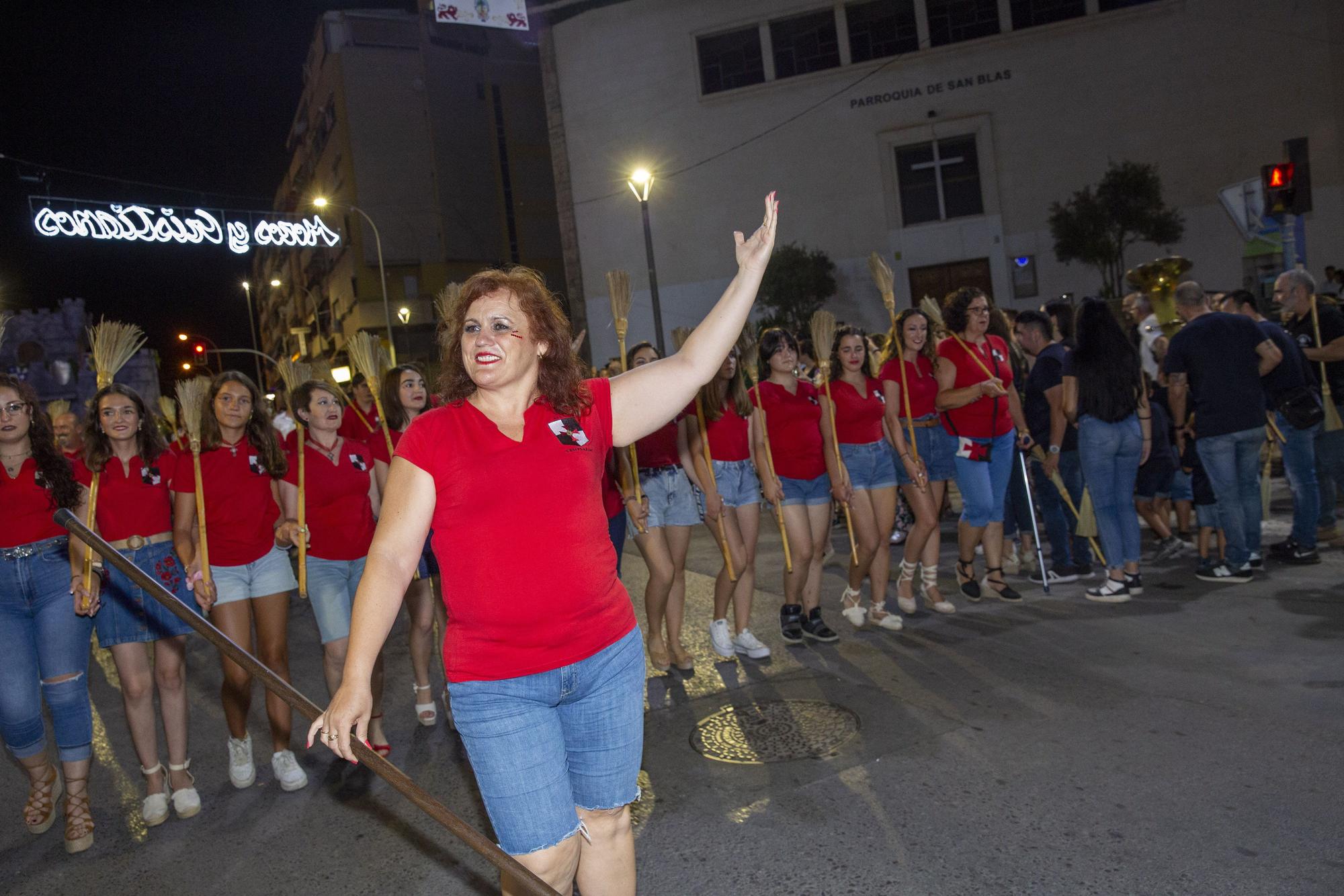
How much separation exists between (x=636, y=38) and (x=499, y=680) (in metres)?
34.1

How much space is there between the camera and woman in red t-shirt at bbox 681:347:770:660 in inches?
243

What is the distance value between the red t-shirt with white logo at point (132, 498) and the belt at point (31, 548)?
18cm

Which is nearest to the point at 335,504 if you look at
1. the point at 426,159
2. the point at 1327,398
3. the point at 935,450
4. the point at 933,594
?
the point at 933,594

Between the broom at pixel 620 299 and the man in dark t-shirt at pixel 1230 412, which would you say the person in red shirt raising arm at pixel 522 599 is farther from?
the man in dark t-shirt at pixel 1230 412

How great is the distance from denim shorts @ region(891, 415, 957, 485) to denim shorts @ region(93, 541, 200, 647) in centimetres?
479

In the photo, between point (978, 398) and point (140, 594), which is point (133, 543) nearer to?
point (140, 594)

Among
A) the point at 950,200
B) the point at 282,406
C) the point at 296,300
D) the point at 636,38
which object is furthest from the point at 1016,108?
the point at 296,300

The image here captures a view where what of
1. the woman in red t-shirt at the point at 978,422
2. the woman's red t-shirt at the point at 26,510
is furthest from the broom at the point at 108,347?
the woman in red t-shirt at the point at 978,422

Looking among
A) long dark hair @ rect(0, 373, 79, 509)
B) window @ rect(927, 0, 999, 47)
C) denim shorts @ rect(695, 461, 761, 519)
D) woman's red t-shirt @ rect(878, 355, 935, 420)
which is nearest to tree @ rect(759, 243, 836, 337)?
window @ rect(927, 0, 999, 47)

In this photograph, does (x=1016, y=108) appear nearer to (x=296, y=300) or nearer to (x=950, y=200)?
(x=950, y=200)

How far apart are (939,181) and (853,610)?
27875 millimetres

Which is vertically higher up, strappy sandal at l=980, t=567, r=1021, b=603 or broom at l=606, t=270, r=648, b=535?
broom at l=606, t=270, r=648, b=535

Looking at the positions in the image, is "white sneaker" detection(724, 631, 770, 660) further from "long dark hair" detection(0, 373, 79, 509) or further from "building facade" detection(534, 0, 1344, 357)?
"building facade" detection(534, 0, 1344, 357)

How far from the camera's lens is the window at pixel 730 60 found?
1275 inches
